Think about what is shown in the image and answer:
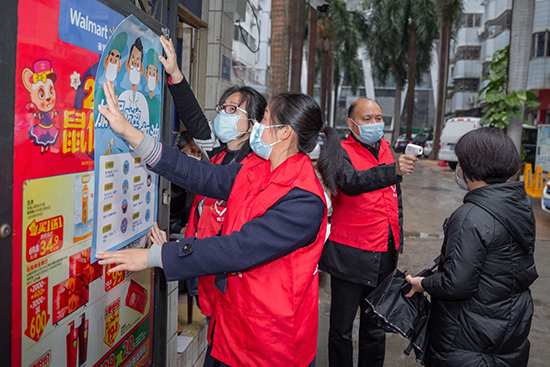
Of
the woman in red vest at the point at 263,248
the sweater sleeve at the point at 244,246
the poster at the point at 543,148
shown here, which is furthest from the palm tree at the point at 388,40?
the sweater sleeve at the point at 244,246

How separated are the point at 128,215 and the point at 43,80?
0.79 metres

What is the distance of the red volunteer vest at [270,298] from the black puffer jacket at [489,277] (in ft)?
2.38

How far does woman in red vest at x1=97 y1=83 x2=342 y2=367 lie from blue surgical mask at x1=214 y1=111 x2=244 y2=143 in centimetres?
67

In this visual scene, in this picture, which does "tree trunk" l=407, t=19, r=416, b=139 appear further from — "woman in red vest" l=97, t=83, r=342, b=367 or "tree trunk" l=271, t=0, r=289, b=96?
"woman in red vest" l=97, t=83, r=342, b=367

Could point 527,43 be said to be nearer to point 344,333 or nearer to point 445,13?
point 344,333

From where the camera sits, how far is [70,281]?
1.68 meters

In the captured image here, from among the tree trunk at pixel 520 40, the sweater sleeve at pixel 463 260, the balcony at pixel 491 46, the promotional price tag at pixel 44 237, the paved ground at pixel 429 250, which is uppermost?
the balcony at pixel 491 46

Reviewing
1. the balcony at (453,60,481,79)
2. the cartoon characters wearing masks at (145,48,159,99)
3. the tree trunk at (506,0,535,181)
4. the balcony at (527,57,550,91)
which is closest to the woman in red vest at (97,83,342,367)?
the cartoon characters wearing masks at (145,48,159,99)

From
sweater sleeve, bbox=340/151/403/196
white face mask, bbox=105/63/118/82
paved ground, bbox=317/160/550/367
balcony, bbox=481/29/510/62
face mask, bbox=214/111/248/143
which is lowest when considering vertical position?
paved ground, bbox=317/160/550/367

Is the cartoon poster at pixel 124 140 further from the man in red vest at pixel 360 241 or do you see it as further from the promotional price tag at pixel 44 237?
the man in red vest at pixel 360 241

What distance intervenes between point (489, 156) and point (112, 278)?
1838mm

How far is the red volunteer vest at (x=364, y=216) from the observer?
10.1 feet

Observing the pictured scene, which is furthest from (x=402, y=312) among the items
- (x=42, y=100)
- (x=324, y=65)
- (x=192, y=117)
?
→ (x=324, y=65)

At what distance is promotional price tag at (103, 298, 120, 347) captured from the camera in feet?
6.60
